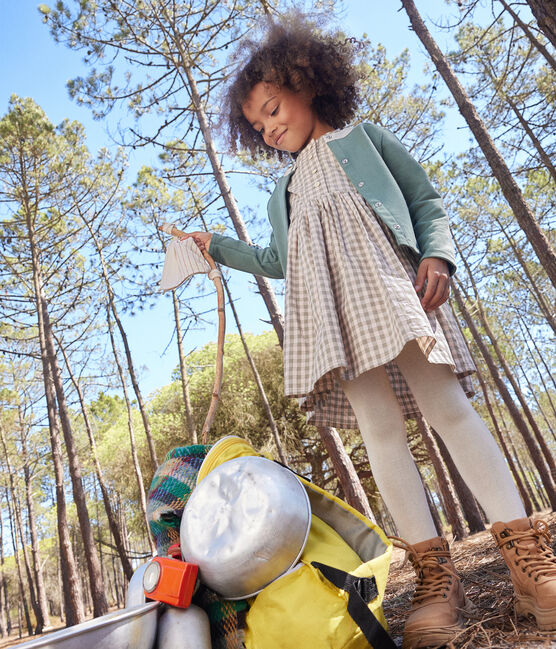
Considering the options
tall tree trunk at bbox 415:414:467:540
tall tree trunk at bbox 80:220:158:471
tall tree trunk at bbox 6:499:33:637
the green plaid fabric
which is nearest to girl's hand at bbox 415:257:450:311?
the green plaid fabric

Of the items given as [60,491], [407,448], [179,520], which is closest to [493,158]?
[407,448]

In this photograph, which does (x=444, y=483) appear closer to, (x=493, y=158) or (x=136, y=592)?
(x=493, y=158)

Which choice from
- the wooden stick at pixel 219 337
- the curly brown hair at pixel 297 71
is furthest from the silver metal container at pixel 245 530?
the curly brown hair at pixel 297 71

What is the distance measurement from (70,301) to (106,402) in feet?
19.0

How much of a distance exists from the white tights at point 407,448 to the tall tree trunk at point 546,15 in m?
2.08

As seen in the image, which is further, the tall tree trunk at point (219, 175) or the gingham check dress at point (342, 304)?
the tall tree trunk at point (219, 175)

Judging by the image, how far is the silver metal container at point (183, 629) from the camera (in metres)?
0.94

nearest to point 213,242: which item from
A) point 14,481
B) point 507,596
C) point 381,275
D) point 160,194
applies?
point 381,275

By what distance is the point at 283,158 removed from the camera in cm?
237

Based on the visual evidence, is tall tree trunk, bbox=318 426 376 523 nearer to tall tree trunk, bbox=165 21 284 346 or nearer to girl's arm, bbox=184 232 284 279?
tall tree trunk, bbox=165 21 284 346

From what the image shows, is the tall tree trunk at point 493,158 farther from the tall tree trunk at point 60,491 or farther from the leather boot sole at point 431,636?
the tall tree trunk at point 60,491

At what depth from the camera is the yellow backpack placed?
3.21ft

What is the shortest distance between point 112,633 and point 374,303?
1.04m

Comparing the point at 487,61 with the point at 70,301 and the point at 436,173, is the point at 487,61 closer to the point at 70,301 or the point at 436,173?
the point at 436,173
